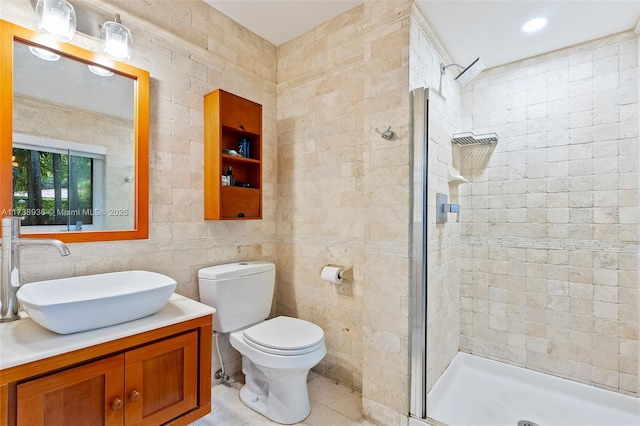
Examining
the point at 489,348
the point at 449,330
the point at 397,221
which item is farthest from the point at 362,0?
the point at 489,348

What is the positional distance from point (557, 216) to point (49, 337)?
280 centimetres

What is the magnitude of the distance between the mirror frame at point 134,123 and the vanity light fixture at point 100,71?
0.08 feet

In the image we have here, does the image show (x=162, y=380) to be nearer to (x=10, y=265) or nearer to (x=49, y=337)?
(x=49, y=337)

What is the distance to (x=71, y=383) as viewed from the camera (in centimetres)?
104

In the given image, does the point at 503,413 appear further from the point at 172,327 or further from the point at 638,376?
the point at 172,327

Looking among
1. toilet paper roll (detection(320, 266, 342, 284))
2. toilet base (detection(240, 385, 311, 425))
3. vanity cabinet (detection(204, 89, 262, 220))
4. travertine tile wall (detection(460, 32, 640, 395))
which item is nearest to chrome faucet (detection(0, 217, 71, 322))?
vanity cabinet (detection(204, 89, 262, 220))

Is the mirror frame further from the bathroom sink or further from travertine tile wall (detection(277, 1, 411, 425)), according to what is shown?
travertine tile wall (detection(277, 1, 411, 425))

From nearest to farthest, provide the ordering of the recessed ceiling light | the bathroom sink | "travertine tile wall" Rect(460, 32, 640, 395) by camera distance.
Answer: the bathroom sink → the recessed ceiling light → "travertine tile wall" Rect(460, 32, 640, 395)

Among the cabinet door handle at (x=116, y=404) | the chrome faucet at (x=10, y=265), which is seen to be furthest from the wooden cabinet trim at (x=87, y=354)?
the chrome faucet at (x=10, y=265)

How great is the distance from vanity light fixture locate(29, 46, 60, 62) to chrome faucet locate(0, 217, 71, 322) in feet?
2.53

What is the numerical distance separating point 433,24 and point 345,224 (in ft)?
4.40

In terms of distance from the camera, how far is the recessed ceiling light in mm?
1786

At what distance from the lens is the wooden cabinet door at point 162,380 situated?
118 centimetres

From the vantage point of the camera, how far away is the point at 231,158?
2062mm
